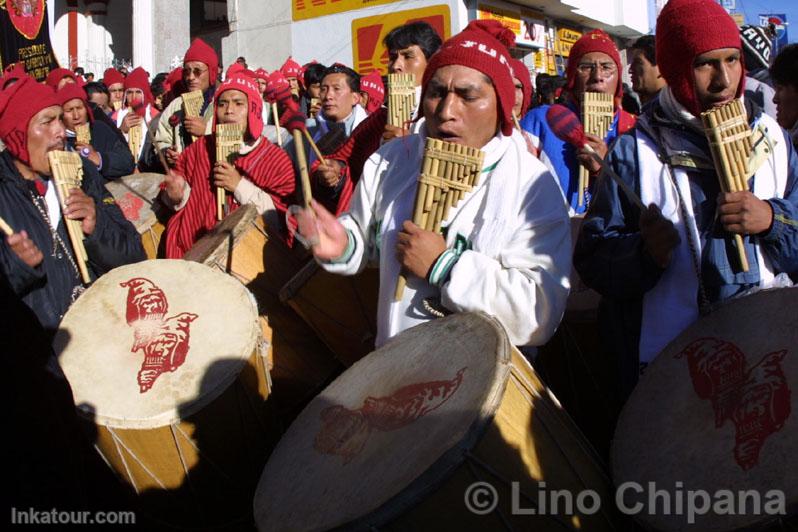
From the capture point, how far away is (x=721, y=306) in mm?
2252

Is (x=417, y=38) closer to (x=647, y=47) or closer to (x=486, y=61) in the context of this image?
(x=647, y=47)

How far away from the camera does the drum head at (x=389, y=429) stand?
1.87m

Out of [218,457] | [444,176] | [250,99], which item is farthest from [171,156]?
[444,176]

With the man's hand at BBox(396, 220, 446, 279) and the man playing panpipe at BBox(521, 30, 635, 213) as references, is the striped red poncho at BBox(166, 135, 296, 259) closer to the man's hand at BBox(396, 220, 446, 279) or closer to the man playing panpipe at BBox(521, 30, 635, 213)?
the man playing panpipe at BBox(521, 30, 635, 213)

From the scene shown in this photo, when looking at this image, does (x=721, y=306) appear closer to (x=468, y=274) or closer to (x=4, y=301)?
(x=468, y=274)

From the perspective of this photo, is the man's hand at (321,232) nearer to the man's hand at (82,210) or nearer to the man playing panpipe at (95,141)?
the man's hand at (82,210)

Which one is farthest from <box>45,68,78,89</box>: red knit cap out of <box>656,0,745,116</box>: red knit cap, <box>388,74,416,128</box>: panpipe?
<box>656,0,745,116</box>: red knit cap

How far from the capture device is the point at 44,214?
3818mm

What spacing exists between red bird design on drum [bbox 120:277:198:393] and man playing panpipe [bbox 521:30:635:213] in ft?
6.86

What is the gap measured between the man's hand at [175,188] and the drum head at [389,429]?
2.79 m

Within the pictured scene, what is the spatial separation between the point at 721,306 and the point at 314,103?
7.15 metres

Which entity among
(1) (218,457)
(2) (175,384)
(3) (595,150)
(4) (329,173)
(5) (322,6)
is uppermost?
(5) (322,6)

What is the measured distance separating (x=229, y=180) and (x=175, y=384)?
1.82m

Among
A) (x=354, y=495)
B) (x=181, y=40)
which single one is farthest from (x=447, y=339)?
(x=181, y=40)
